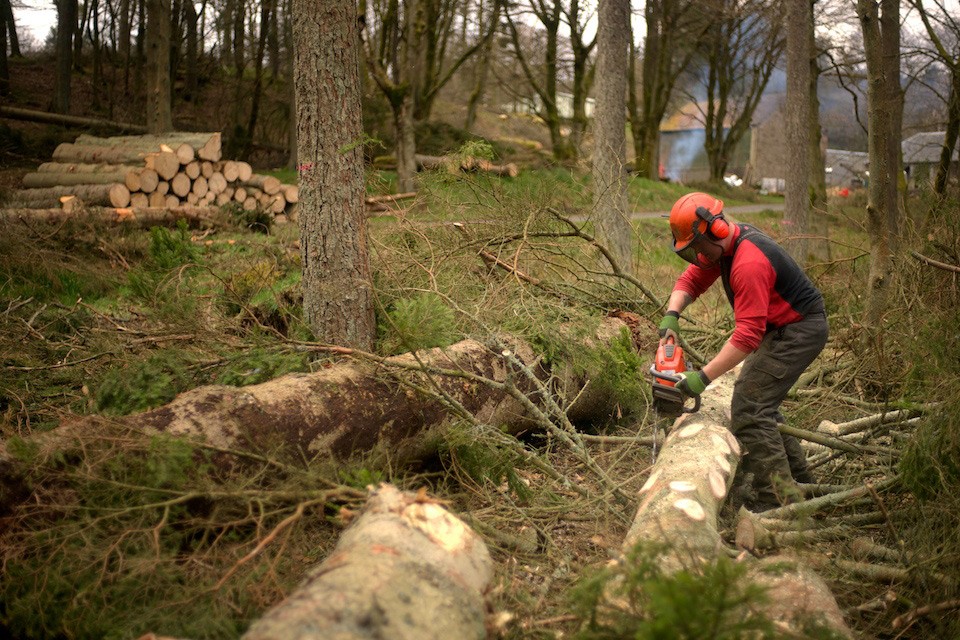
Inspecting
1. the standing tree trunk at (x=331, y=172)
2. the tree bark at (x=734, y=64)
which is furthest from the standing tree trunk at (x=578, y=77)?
the standing tree trunk at (x=331, y=172)

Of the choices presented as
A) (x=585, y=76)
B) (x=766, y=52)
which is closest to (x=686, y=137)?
(x=766, y=52)

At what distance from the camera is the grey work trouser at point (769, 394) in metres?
4.11

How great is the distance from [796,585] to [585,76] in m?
20.6

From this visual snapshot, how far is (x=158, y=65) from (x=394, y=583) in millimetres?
13445

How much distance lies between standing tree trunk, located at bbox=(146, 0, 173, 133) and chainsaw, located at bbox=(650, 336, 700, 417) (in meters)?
11.7

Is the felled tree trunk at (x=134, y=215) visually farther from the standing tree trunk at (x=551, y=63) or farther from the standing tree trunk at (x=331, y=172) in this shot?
the standing tree trunk at (x=551, y=63)

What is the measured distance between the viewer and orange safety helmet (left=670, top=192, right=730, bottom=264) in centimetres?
395

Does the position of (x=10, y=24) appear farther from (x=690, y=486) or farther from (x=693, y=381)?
(x=690, y=486)

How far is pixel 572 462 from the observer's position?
17.2 ft

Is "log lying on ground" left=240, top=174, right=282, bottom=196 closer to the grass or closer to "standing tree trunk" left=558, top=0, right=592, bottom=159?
the grass

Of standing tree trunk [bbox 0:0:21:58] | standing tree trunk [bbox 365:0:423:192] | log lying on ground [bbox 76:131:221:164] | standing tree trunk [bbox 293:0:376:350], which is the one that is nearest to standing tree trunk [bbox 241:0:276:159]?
standing tree trunk [bbox 365:0:423:192]

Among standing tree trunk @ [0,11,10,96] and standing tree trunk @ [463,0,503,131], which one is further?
standing tree trunk @ [463,0,503,131]

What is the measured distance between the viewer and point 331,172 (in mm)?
5066

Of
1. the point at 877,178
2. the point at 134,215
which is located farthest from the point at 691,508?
the point at 134,215
